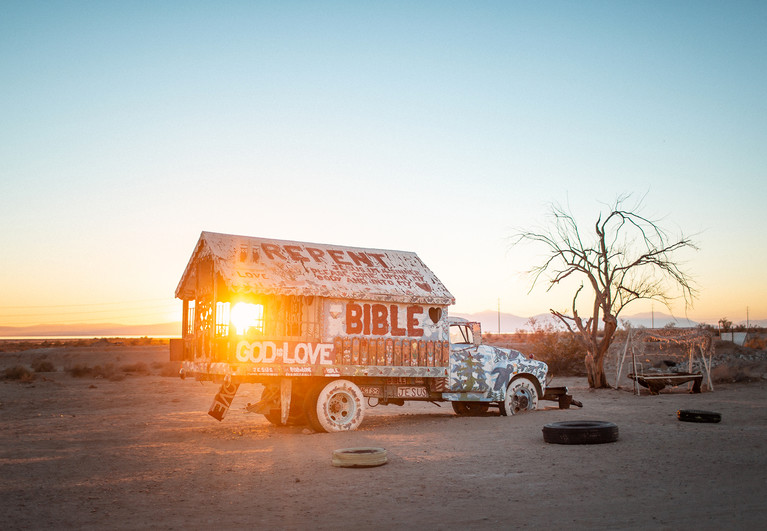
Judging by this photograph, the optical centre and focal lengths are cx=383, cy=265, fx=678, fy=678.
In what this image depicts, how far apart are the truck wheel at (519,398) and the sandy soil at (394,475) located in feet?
2.13

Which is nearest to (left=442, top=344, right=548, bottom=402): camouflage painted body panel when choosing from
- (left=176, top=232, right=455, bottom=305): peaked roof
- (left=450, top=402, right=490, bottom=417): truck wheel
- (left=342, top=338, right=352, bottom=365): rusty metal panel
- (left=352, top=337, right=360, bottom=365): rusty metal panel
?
(left=450, top=402, right=490, bottom=417): truck wheel

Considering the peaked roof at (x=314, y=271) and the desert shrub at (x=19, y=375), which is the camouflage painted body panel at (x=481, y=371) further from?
the desert shrub at (x=19, y=375)

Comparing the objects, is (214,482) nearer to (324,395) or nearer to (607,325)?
(324,395)

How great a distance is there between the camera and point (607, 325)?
25.0 meters

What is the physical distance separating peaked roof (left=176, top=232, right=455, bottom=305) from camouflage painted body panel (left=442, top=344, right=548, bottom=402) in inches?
62.5

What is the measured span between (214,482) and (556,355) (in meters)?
28.3

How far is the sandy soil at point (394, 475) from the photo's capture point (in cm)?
723

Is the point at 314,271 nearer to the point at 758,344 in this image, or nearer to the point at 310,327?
the point at 310,327

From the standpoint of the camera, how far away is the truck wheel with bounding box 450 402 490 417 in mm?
18203

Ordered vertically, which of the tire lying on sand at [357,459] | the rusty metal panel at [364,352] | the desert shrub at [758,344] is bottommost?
the desert shrub at [758,344]

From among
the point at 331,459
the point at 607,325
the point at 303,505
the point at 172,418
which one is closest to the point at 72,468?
the point at 331,459

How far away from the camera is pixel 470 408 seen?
18406 millimetres

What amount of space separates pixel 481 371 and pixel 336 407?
13.2 feet

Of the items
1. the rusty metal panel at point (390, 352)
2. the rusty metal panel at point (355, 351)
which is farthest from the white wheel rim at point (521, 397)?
the rusty metal panel at point (355, 351)
